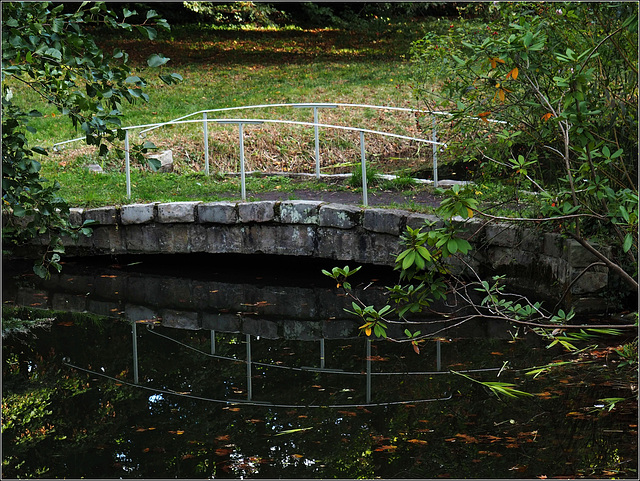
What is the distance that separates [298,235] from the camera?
8.09 metres

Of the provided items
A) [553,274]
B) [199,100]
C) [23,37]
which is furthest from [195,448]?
[199,100]

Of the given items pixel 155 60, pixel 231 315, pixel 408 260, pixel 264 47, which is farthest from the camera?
pixel 264 47

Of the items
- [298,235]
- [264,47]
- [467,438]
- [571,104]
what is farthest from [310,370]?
[264,47]

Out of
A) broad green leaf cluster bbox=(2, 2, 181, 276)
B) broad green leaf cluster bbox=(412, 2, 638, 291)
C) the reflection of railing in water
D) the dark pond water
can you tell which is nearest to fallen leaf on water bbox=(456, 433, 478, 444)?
the dark pond water

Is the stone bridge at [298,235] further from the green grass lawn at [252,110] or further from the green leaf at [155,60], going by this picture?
the green leaf at [155,60]

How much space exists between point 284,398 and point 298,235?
332cm

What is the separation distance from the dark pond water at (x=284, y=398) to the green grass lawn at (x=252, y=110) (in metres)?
2.44

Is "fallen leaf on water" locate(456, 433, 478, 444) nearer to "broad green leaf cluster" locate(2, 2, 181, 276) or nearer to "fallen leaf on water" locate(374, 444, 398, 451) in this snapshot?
"fallen leaf on water" locate(374, 444, 398, 451)

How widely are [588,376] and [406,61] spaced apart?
12951 millimetres

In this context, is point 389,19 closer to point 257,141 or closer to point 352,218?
point 257,141

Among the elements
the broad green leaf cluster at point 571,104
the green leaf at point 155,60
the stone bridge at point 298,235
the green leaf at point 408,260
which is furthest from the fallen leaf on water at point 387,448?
the stone bridge at point 298,235

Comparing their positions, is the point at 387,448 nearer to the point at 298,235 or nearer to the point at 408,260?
the point at 408,260

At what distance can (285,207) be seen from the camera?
802cm

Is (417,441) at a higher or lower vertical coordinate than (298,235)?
lower
